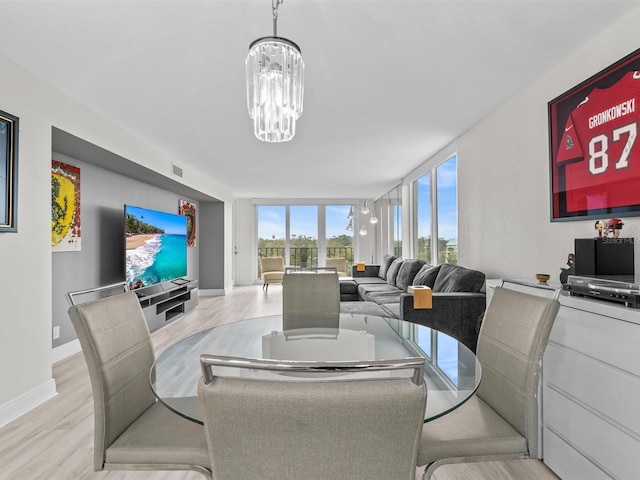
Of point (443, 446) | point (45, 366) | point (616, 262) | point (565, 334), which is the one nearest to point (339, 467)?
point (443, 446)

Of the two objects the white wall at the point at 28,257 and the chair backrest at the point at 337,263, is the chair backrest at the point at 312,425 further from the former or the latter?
the chair backrest at the point at 337,263

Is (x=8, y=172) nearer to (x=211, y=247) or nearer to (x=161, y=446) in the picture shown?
(x=161, y=446)

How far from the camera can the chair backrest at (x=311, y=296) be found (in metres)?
2.62

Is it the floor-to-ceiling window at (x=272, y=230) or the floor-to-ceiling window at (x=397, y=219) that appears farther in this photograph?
the floor-to-ceiling window at (x=272, y=230)

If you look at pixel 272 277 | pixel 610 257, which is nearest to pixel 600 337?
pixel 610 257

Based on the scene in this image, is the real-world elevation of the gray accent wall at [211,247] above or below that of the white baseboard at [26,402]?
above

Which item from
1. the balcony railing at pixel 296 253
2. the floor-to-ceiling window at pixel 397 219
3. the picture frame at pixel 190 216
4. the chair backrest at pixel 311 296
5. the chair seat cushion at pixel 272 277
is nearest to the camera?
the chair backrest at pixel 311 296

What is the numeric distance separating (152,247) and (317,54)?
3.75 meters

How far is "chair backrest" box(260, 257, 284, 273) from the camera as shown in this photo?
8622mm

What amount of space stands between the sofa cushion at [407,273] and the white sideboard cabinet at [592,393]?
10.7 ft

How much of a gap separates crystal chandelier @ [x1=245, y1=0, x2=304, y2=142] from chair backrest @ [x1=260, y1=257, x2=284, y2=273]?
23.8ft

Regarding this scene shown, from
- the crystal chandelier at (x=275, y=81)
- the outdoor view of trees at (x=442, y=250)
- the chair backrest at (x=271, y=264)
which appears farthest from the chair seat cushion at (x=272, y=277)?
the crystal chandelier at (x=275, y=81)

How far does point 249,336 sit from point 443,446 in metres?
1.15

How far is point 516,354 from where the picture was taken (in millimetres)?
1342
